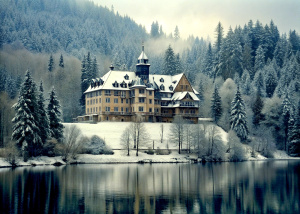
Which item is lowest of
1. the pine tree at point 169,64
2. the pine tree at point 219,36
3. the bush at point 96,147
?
the bush at point 96,147

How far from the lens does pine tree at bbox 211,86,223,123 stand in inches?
4124

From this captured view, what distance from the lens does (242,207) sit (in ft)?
115

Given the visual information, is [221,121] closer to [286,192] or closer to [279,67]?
[279,67]

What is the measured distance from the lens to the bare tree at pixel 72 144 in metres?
74.7

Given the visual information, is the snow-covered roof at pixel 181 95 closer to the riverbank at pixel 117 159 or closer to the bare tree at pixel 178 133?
the bare tree at pixel 178 133

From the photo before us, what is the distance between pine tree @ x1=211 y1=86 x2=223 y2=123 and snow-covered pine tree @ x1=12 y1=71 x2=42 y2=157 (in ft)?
149

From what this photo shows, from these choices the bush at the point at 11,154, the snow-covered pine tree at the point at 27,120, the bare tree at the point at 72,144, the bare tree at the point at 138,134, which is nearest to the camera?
the bush at the point at 11,154

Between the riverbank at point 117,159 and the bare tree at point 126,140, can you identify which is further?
the bare tree at point 126,140

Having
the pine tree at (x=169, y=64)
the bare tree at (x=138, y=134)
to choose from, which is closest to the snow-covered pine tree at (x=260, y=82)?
the pine tree at (x=169, y=64)

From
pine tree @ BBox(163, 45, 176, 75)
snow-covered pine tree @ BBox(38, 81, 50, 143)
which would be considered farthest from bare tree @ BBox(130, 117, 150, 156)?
pine tree @ BBox(163, 45, 176, 75)

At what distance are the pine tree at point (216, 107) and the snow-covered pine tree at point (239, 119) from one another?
8.57m

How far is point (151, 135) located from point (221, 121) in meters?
18.8

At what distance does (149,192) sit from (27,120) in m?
33.3

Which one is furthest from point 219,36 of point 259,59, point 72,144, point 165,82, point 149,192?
point 149,192
